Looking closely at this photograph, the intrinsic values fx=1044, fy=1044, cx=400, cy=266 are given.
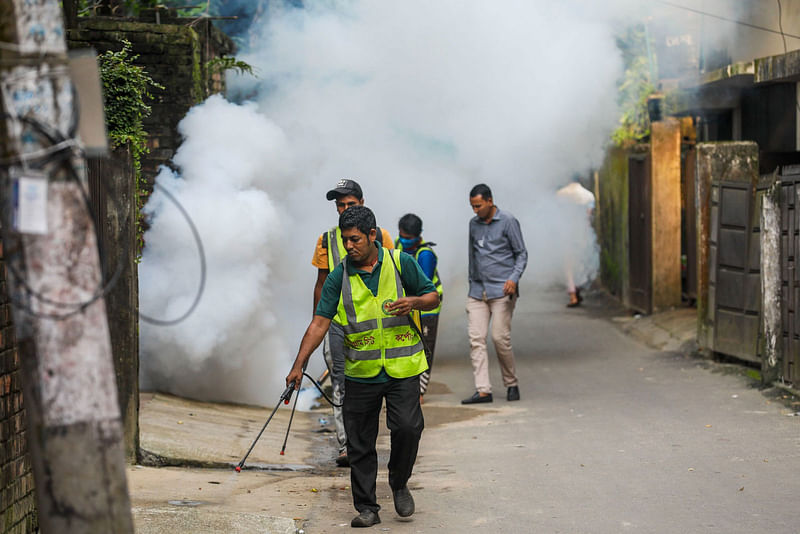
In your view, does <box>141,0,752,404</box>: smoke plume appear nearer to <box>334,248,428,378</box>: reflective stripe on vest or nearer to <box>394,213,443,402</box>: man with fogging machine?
<box>394,213,443,402</box>: man with fogging machine

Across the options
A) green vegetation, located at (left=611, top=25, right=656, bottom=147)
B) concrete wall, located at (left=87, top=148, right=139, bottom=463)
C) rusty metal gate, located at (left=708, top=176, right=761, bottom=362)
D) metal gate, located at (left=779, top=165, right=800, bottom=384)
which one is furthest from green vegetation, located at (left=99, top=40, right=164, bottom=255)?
green vegetation, located at (left=611, top=25, right=656, bottom=147)

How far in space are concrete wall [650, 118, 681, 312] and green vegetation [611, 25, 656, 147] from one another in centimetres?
101

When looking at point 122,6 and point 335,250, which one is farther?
point 122,6

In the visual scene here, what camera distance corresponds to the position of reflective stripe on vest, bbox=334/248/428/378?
214 inches

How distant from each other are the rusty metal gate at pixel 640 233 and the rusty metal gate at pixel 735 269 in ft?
12.0

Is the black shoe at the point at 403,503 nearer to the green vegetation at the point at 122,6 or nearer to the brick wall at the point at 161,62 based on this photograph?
the brick wall at the point at 161,62

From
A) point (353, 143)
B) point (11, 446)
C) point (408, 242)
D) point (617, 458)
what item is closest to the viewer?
point (11, 446)

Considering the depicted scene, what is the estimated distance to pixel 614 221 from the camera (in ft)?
57.7

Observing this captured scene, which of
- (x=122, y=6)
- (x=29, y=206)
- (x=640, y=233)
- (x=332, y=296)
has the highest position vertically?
(x=122, y=6)

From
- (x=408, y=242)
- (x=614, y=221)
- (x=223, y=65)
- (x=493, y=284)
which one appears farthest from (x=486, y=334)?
(x=614, y=221)

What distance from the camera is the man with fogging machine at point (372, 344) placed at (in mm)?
5406

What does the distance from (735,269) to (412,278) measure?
5.72m

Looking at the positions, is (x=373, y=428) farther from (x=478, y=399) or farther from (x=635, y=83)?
(x=635, y=83)

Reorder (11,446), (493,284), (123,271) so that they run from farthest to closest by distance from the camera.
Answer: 1. (493,284)
2. (123,271)
3. (11,446)
